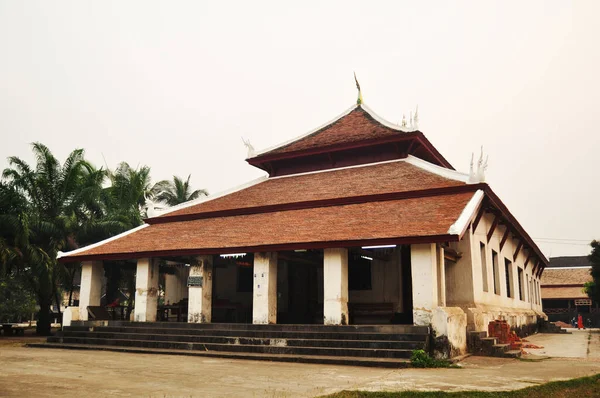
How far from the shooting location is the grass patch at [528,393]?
6379 mm

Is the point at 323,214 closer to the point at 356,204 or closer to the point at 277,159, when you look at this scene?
the point at 356,204

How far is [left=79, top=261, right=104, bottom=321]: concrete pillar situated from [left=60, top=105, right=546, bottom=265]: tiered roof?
0.48 meters

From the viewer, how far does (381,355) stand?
10891mm

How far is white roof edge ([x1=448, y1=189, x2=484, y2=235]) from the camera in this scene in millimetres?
11130

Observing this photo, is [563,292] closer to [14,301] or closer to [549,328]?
[549,328]

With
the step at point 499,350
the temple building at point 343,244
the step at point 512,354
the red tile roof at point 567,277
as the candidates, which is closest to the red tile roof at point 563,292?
the red tile roof at point 567,277

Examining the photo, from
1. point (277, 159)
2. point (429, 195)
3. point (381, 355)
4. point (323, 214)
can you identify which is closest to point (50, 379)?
point (381, 355)

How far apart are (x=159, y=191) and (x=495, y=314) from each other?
24.4m

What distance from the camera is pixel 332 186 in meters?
17.5

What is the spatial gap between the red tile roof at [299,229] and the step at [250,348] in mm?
2438

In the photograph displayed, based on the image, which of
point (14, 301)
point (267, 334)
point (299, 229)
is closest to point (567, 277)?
point (299, 229)

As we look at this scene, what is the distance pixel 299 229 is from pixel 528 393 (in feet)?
26.8

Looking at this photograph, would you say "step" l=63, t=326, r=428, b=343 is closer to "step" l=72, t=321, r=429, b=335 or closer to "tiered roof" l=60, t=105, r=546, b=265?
"step" l=72, t=321, r=429, b=335

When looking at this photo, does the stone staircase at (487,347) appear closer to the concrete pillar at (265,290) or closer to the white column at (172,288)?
the concrete pillar at (265,290)
